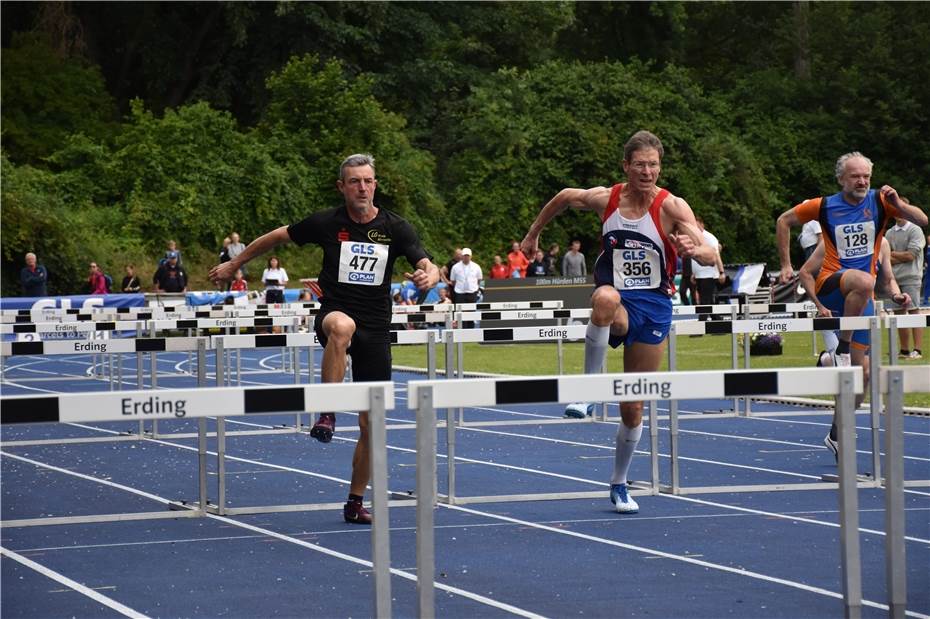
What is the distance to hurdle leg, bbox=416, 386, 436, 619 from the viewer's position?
510 centimetres

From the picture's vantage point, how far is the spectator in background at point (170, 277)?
33625 millimetres

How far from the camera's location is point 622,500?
8.83 m

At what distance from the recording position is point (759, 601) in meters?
6.41

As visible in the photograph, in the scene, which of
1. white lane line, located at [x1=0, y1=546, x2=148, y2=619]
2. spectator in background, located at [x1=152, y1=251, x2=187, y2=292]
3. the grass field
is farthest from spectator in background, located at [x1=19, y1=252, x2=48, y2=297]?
white lane line, located at [x1=0, y1=546, x2=148, y2=619]

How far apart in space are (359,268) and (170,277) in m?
25.8

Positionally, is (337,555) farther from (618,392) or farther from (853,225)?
(853,225)

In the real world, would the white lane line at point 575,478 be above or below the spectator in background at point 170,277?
below

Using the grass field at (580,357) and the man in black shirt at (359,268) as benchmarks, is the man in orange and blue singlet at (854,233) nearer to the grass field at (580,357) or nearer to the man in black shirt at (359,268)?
the man in black shirt at (359,268)

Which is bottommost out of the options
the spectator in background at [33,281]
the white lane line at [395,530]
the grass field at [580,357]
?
the white lane line at [395,530]

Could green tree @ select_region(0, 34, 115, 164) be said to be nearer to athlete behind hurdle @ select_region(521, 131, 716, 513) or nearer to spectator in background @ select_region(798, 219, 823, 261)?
spectator in background @ select_region(798, 219, 823, 261)

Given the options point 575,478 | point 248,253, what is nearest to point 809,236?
point 575,478

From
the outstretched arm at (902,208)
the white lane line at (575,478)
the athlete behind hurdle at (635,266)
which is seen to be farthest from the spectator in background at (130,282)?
the athlete behind hurdle at (635,266)

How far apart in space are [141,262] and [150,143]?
4455 mm

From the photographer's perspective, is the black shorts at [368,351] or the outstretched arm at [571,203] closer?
the black shorts at [368,351]
